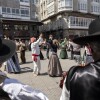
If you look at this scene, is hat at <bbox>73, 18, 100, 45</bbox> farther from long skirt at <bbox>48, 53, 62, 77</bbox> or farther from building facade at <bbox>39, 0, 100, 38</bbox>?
building facade at <bbox>39, 0, 100, 38</bbox>

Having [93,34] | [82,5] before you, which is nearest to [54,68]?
[93,34]

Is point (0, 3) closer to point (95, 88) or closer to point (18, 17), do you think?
point (18, 17)

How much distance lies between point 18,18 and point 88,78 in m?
40.6

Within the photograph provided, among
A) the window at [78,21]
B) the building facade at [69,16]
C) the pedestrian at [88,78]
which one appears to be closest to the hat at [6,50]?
the pedestrian at [88,78]

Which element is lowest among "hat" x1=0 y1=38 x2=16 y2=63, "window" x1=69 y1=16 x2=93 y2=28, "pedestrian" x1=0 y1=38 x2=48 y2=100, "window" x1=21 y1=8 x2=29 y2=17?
"pedestrian" x1=0 y1=38 x2=48 y2=100

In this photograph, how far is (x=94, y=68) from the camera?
70.6 inches

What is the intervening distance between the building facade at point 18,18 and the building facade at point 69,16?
5.79 meters

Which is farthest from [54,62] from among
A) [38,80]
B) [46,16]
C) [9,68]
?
[46,16]

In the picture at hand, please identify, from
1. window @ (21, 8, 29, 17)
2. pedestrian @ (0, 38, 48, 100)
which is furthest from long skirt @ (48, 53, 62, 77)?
window @ (21, 8, 29, 17)

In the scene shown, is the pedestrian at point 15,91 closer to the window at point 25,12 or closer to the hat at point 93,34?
the hat at point 93,34

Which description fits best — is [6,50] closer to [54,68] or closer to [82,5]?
[54,68]

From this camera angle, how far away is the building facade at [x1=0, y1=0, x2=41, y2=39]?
130ft

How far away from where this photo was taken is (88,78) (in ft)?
5.74

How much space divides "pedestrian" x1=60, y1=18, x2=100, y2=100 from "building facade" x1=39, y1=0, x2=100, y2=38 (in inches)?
1702
